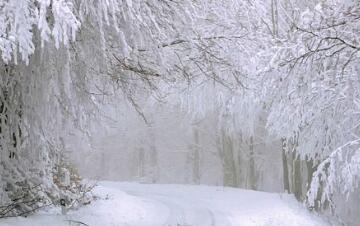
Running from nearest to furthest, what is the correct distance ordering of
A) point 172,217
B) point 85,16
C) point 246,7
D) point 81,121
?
point 85,16 < point 81,121 < point 246,7 < point 172,217

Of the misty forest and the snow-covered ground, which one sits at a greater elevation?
the misty forest

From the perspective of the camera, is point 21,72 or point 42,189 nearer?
point 21,72

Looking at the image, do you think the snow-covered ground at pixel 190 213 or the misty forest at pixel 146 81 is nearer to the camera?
the misty forest at pixel 146 81

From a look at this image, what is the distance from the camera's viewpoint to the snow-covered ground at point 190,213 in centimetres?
1068

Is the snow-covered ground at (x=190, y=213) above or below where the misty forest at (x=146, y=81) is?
below

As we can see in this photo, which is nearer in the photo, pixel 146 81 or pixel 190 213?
pixel 146 81

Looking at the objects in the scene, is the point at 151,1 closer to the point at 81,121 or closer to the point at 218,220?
the point at 81,121

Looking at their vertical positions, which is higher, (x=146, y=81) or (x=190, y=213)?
(x=146, y=81)

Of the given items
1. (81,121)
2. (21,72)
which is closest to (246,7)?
(81,121)

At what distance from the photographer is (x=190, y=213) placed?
15.4 m

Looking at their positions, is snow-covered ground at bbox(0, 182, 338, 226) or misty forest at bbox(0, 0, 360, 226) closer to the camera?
misty forest at bbox(0, 0, 360, 226)

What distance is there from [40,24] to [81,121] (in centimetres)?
422

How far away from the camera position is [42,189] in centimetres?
1030

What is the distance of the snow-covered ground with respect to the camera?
10678mm
